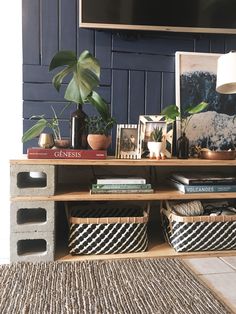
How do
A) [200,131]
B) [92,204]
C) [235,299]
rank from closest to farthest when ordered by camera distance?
[235,299] < [92,204] < [200,131]

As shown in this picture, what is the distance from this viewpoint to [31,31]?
59.2 inches

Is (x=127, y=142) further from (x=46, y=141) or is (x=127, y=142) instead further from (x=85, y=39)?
(x=85, y=39)

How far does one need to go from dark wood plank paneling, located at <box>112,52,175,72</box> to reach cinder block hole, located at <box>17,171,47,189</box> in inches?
26.7

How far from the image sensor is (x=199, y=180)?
1.34 metres

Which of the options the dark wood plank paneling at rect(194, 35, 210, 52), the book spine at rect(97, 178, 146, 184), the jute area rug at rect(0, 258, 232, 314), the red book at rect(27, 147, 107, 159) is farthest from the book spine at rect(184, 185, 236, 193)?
the dark wood plank paneling at rect(194, 35, 210, 52)

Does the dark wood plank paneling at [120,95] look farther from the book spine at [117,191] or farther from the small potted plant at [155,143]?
the book spine at [117,191]

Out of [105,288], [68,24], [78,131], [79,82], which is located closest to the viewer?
[105,288]

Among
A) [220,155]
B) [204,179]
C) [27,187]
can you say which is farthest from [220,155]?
[27,187]

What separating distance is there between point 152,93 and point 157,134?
1.08ft

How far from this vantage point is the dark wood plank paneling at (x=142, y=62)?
61.9 inches

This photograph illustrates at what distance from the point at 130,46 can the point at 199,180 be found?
78cm

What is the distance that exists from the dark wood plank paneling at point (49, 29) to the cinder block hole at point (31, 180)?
22.5 inches

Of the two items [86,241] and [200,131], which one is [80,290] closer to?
[86,241]

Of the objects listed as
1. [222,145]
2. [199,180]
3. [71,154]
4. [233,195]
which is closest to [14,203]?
[71,154]
